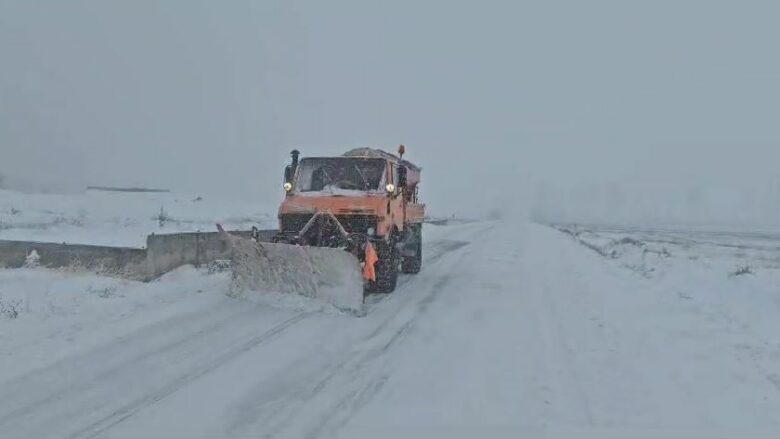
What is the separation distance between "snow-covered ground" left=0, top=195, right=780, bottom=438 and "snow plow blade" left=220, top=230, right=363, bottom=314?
295 millimetres

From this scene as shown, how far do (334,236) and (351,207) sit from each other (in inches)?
23.0

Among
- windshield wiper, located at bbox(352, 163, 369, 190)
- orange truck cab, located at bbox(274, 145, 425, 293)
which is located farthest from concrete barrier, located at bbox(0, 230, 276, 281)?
windshield wiper, located at bbox(352, 163, 369, 190)

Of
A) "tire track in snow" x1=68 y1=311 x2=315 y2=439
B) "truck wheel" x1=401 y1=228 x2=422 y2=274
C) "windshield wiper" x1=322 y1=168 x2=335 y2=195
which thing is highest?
"windshield wiper" x1=322 y1=168 x2=335 y2=195

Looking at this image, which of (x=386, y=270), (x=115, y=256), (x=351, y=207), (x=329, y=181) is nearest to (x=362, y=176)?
(x=329, y=181)

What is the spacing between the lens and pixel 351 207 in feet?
36.8

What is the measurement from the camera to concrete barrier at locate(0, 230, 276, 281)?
472 inches

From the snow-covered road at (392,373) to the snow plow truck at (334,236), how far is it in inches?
18.7

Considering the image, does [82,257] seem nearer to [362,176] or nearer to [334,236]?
[334,236]

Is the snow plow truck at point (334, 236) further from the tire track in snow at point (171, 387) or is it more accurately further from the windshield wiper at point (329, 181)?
the tire track in snow at point (171, 387)

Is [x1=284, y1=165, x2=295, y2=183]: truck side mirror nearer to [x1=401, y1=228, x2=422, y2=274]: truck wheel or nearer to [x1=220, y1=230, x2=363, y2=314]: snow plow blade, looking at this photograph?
[x1=220, y1=230, x2=363, y2=314]: snow plow blade

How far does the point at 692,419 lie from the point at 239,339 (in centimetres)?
488

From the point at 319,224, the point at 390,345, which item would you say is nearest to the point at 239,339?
the point at 390,345

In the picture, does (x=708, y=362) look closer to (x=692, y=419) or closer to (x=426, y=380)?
(x=692, y=419)

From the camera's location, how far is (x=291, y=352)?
711cm
